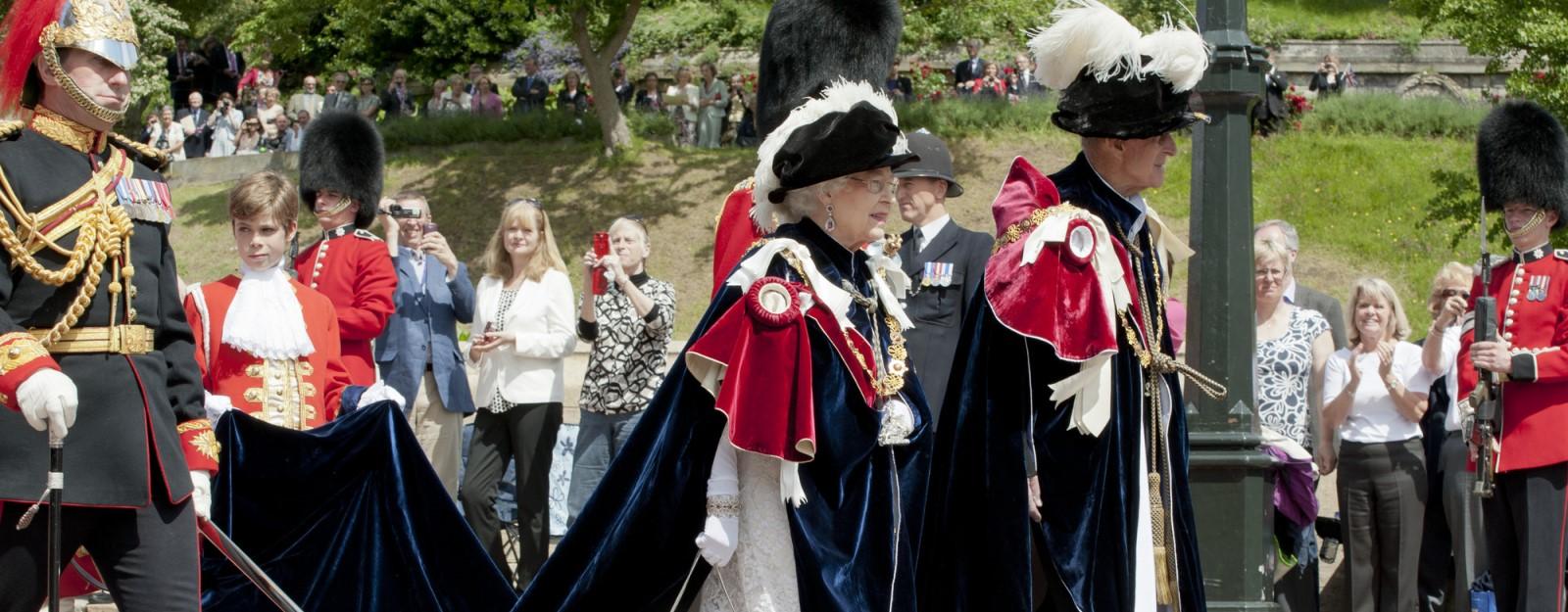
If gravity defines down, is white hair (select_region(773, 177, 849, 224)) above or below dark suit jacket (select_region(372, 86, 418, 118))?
below

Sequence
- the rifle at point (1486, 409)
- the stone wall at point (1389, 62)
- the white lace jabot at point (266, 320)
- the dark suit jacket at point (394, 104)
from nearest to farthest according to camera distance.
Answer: the white lace jabot at point (266, 320)
the rifle at point (1486, 409)
the dark suit jacket at point (394, 104)
the stone wall at point (1389, 62)

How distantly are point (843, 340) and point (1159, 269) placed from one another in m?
1.30

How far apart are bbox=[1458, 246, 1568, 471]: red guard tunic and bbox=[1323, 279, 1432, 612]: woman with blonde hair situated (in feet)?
2.25

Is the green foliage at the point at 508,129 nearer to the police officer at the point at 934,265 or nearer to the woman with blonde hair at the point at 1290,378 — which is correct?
the woman with blonde hair at the point at 1290,378

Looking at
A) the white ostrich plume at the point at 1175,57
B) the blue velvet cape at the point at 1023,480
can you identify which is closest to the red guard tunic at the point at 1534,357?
the blue velvet cape at the point at 1023,480

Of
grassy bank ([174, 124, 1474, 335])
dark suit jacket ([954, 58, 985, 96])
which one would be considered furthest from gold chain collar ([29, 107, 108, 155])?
dark suit jacket ([954, 58, 985, 96])

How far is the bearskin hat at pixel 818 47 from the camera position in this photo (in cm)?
675

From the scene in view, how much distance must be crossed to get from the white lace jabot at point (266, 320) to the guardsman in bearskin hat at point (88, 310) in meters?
1.62

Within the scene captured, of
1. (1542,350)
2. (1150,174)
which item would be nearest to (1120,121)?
(1150,174)

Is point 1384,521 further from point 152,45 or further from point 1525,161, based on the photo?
point 152,45

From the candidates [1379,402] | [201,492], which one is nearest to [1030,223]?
[201,492]

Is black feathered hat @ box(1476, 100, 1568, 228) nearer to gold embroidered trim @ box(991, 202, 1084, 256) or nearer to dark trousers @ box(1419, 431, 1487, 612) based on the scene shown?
dark trousers @ box(1419, 431, 1487, 612)

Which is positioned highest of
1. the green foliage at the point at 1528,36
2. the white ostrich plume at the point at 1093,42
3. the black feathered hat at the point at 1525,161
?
the green foliage at the point at 1528,36

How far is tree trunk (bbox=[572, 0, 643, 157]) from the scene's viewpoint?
69.6ft
